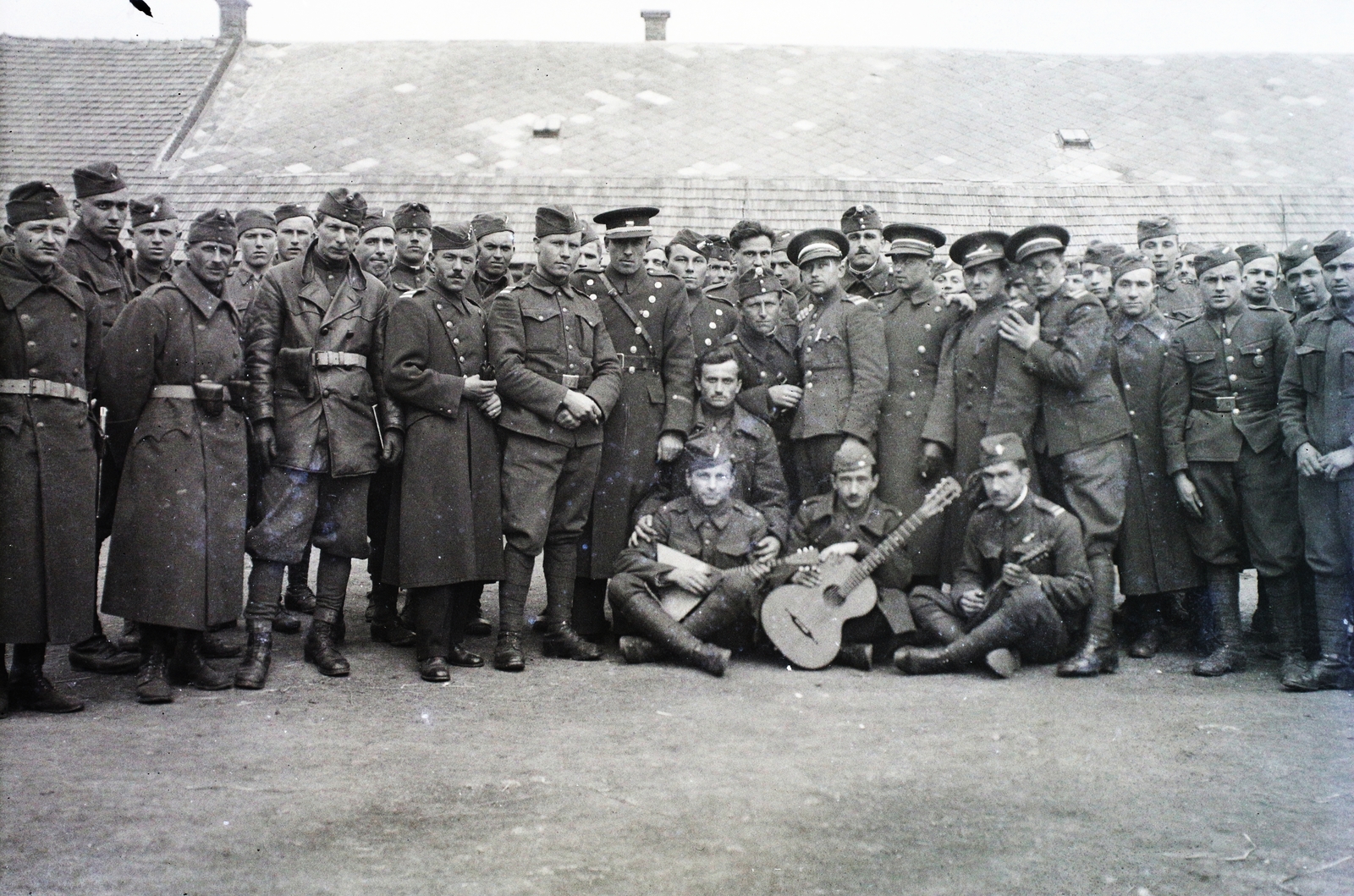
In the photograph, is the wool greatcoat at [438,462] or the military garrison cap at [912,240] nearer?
the wool greatcoat at [438,462]

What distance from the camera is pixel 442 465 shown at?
5.65m

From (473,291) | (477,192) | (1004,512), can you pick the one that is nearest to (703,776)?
(1004,512)

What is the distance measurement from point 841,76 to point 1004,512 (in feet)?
36.6

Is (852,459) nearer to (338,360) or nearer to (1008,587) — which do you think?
(1008,587)

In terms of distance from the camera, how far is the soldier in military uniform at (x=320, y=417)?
17.9 ft

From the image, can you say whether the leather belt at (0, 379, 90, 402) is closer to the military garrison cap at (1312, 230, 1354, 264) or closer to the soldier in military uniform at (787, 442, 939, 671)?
the soldier in military uniform at (787, 442, 939, 671)

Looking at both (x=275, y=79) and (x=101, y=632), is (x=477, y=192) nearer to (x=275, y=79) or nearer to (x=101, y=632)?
(x=275, y=79)

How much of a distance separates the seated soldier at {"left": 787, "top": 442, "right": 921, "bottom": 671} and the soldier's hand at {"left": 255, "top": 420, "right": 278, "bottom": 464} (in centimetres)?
249

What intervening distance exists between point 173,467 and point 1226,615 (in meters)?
4.89

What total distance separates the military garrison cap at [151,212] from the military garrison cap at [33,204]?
3.60ft

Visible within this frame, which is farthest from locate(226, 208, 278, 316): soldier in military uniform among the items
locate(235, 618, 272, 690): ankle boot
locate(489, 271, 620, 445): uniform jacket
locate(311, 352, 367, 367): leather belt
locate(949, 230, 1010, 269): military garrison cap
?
locate(949, 230, 1010, 269): military garrison cap

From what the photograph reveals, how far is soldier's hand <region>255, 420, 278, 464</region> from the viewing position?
212 inches

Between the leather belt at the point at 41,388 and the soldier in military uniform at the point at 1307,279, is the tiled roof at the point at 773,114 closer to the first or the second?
the soldier in military uniform at the point at 1307,279

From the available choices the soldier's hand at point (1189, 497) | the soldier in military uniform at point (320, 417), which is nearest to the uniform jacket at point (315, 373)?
the soldier in military uniform at point (320, 417)
